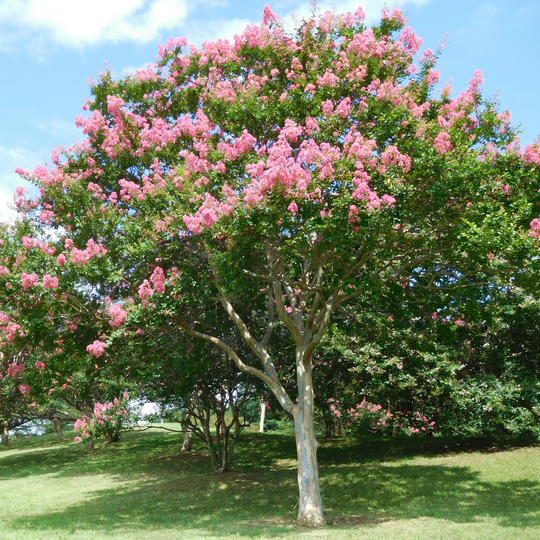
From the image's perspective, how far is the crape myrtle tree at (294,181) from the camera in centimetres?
1085

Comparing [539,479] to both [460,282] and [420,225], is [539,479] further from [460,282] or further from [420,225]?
[420,225]

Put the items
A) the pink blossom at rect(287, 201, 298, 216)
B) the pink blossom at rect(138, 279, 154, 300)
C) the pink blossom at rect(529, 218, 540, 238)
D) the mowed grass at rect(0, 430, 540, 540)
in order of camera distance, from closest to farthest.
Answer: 1. the pink blossom at rect(287, 201, 298, 216)
2. the pink blossom at rect(529, 218, 540, 238)
3. the mowed grass at rect(0, 430, 540, 540)
4. the pink blossom at rect(138, 279, 154, 300)

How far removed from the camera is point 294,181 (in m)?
10.6

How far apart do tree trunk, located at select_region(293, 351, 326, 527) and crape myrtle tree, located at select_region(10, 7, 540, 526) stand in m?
0.04

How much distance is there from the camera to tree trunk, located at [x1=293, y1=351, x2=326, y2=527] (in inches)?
484

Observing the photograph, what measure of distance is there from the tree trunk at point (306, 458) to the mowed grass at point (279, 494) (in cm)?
47

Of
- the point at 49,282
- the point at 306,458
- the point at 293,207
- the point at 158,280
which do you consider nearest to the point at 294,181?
the point at 293,207

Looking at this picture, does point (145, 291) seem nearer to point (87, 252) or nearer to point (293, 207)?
point (87, 252)

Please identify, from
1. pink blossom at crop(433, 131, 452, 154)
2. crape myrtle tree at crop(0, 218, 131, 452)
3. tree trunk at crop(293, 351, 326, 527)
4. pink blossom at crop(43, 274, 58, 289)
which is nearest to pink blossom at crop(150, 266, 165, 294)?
crape myrtle tree at crop(0, 218, 131, 452)

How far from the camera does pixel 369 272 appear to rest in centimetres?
1243

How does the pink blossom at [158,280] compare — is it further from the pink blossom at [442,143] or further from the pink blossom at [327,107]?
the pink blossom at [442,143]

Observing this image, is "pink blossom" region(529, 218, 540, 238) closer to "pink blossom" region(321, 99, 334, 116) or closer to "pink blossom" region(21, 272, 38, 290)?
"pink blossom" region(321, 99, 334, 116)

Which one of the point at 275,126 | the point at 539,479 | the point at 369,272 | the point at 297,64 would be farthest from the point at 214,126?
the point at 539,479

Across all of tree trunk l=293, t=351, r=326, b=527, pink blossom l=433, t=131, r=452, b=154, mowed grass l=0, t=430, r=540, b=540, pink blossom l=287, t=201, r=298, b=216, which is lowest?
mowed grass l=0, t=430, r=540, b=540
